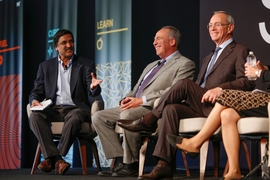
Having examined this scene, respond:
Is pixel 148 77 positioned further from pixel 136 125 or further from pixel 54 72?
pixel 54 72

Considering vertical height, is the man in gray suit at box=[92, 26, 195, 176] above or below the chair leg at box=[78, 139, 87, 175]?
above

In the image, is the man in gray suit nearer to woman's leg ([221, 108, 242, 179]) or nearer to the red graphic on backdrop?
woman's leg ([221, 108, 242, 179])

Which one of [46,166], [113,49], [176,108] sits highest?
[113,49]

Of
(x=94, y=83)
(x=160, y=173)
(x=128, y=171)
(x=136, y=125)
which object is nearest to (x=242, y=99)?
(x=160, y=173)

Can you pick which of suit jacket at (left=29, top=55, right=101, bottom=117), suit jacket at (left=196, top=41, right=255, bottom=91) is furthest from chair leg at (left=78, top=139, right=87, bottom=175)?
suit jacket at (left=196, top=41, right=255, bottom=91)

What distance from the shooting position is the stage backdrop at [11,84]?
300 inches

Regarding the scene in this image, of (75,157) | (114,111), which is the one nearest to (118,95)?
(75,157)

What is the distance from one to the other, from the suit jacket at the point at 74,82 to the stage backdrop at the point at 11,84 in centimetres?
178

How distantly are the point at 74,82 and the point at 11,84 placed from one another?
225cm

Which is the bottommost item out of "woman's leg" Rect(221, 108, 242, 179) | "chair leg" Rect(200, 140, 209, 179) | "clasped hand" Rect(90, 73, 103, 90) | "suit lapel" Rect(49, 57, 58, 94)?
"chair leg" Rect(200, 140, 209, 179)

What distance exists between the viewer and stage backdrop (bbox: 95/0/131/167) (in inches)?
281

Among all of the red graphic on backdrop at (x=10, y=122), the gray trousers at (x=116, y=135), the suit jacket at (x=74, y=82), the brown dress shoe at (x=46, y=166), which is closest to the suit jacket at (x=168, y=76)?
the gray trousers at (x=116, y=135)

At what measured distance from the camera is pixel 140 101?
16.2 ft

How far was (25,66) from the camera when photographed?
8.05 metres
